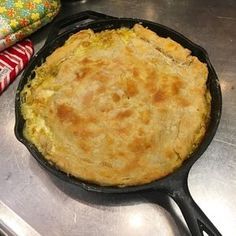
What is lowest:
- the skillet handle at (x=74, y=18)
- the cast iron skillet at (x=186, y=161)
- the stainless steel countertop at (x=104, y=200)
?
the stainless steel countertop at (x=104, y=200)

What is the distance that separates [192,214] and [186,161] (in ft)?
0.39

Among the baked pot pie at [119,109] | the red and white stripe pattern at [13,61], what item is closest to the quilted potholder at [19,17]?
the red and white stripe pattern at [13,61]

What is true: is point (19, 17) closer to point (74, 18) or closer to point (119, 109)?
point (74, 18)

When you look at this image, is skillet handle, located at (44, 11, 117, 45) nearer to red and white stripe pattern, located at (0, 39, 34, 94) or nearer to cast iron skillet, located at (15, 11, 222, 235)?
cast iron skillet, located at (15, 11, 222, 235)

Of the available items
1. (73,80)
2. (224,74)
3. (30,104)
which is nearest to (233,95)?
(224,74)

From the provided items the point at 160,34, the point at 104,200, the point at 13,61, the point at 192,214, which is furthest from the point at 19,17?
the point at 192,214

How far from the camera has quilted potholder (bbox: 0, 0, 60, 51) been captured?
117 centimetres

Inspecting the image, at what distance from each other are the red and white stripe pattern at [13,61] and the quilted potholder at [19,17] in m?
0.03

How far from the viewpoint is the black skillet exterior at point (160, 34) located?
864mm

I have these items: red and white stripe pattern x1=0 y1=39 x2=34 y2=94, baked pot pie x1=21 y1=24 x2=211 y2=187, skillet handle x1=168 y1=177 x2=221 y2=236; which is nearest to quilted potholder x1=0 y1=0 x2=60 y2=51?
red and white stripe pattern x1=0 y1=39 x2=34 y2=94

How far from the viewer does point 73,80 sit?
1.01 m

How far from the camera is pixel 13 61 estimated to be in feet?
3.88

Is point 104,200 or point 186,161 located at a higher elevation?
point 186,161

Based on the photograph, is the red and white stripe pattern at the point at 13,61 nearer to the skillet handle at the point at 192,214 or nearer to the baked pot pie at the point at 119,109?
the baked pot pie at the point at 119,109
